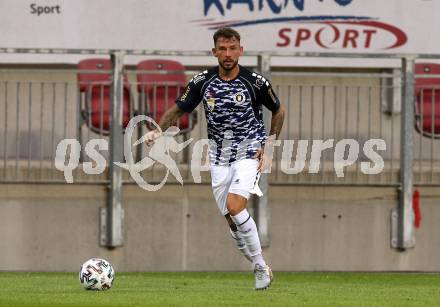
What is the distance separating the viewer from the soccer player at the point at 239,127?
14.5m

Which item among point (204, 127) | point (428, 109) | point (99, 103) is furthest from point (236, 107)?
point (428, 109)

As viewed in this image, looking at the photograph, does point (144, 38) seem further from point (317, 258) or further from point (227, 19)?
point (317, 258)

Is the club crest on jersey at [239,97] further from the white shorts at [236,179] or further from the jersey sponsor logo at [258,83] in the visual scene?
the white shorts at [236,179]

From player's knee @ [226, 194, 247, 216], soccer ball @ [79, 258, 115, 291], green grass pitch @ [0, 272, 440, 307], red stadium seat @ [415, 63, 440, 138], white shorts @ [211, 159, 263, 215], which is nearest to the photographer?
green grass pitch @ [0, 272, 440, 307]

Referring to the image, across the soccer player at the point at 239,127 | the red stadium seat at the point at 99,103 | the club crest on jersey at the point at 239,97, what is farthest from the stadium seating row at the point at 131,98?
the club crest on jersey at the point at 239,97

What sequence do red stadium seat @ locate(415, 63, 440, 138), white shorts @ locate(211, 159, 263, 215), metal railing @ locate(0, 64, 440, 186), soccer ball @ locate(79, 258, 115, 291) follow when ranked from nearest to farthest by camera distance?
1. soccer ball @ locate(79, 258, 115, 291)
2. white shorts @ locate(211, 159, 263, 215)
3. metal railing @ locate(0, 64, 440, 186)
4. red stadium seat @ locate(415, 63, 440, 138)

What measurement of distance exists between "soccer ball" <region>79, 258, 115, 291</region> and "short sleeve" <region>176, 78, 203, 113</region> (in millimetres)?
1696

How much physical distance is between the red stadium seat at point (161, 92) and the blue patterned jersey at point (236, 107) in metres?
4.64

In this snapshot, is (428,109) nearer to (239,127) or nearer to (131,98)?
(131,98)

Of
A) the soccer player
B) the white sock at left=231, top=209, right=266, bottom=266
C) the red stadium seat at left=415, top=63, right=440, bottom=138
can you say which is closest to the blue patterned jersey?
the soccer player

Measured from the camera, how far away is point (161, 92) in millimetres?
19609

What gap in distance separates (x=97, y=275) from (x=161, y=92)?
5.76m

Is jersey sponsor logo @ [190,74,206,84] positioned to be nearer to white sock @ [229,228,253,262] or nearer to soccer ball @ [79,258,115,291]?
white sock @ [229,228,253,262]

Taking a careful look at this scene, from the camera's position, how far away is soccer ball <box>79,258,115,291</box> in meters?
14.1
